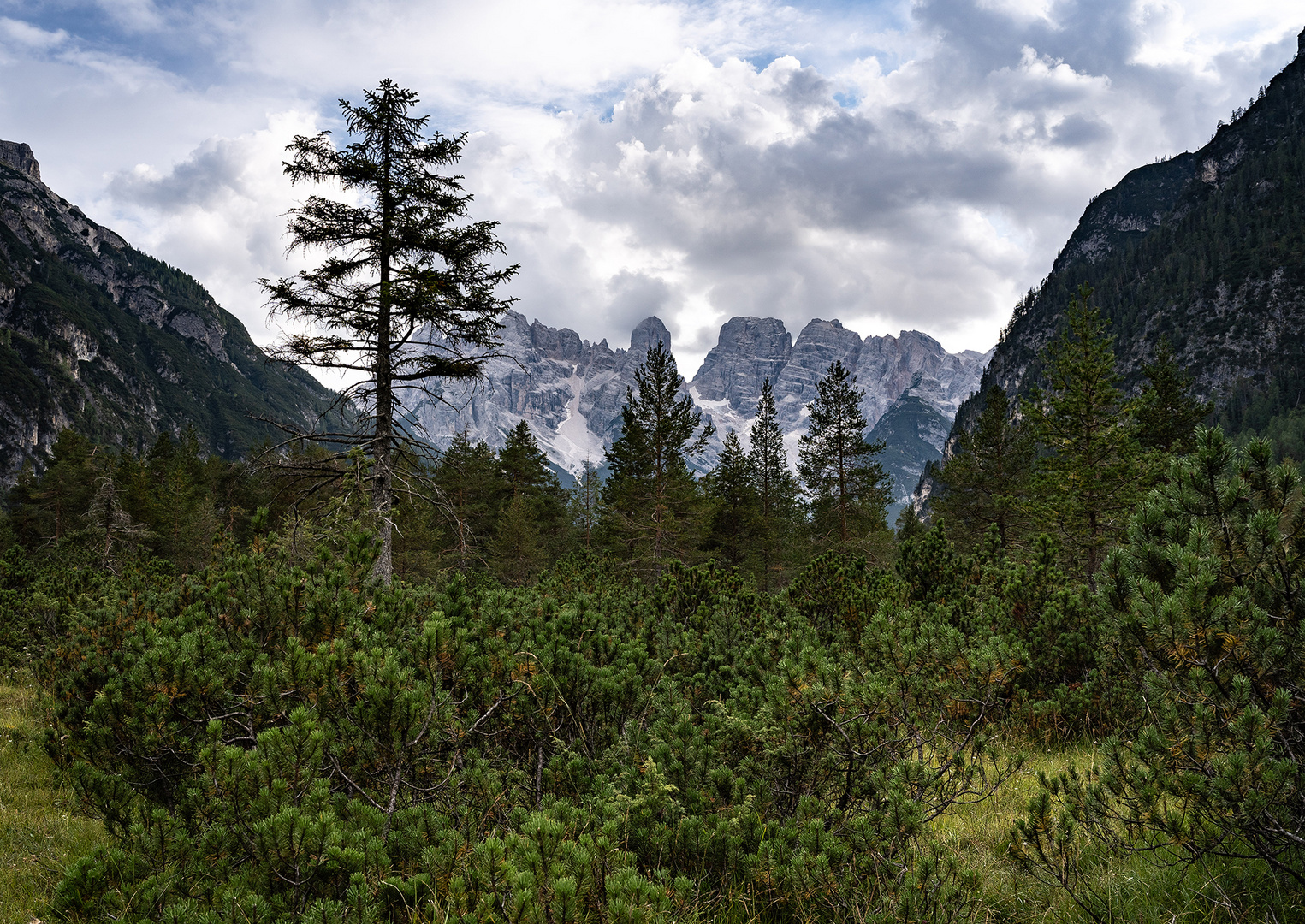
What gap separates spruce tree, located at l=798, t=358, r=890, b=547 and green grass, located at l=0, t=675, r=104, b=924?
2428 cm

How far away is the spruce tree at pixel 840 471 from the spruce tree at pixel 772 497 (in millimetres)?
1904

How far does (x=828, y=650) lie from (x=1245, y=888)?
2515 millimetres

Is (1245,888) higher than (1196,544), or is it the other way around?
(1196,544)

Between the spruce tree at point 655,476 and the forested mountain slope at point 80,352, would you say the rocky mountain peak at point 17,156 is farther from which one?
the spruce tree at point 655,476

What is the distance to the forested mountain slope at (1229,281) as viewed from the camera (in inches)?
4257

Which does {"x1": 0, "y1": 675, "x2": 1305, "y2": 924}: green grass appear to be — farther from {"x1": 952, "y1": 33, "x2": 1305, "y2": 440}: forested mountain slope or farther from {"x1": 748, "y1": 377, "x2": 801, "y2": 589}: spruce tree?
{"x1": 952, "y1": 33, "x2": 1305, "y2": 440}: forested mountain slope

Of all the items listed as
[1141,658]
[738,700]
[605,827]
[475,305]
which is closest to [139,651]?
[605,827]

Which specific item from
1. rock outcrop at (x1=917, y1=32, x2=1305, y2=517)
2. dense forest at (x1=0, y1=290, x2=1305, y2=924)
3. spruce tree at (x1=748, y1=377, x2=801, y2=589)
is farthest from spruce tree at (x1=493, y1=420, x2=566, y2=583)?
rock outcrop at (x1=917, y1=32, x2=1305, y2=517)

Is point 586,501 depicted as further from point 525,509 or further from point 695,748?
point 695,748

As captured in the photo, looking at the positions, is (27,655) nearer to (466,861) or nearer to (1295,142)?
(466,861)

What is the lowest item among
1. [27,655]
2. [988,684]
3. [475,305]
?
[27,655]

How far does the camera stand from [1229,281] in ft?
393

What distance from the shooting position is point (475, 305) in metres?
12.4

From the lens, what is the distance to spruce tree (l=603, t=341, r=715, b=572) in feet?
77.7
